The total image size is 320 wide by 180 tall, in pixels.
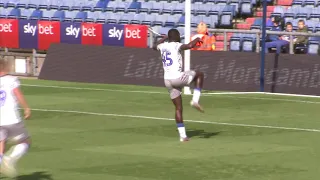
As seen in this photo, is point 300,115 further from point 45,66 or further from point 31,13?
point 31,13

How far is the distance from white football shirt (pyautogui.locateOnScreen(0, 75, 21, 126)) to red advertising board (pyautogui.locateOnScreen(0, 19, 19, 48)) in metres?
20.4

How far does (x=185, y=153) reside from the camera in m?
15.3

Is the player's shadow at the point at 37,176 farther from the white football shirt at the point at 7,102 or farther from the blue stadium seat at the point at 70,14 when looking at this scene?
the blue stadium seat at the point at 70,14

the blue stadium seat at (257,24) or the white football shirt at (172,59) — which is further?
the blue stadium seat at (257,24)

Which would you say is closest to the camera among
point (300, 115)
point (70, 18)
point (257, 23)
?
point (300, 115)

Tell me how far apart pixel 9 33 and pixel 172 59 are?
1677cm

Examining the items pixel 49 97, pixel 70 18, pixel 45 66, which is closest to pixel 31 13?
pixel 70 18

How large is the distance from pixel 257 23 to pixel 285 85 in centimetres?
675

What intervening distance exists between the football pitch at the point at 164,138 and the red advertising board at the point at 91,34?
497cm

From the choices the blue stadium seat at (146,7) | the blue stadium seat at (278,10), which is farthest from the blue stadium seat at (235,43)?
the blue stadium seat at (146,7)

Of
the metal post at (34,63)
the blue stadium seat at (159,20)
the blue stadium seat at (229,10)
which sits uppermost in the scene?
the blue stadium seat at (229,10)

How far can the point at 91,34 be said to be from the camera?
3089 cm

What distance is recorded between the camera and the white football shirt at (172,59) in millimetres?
16641

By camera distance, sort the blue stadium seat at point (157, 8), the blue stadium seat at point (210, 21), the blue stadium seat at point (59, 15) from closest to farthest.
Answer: the blue stadium seat at point (210, 21) < the blue stadium seat at point (157, 8) < the blue stadium seat at point (59, 15)
